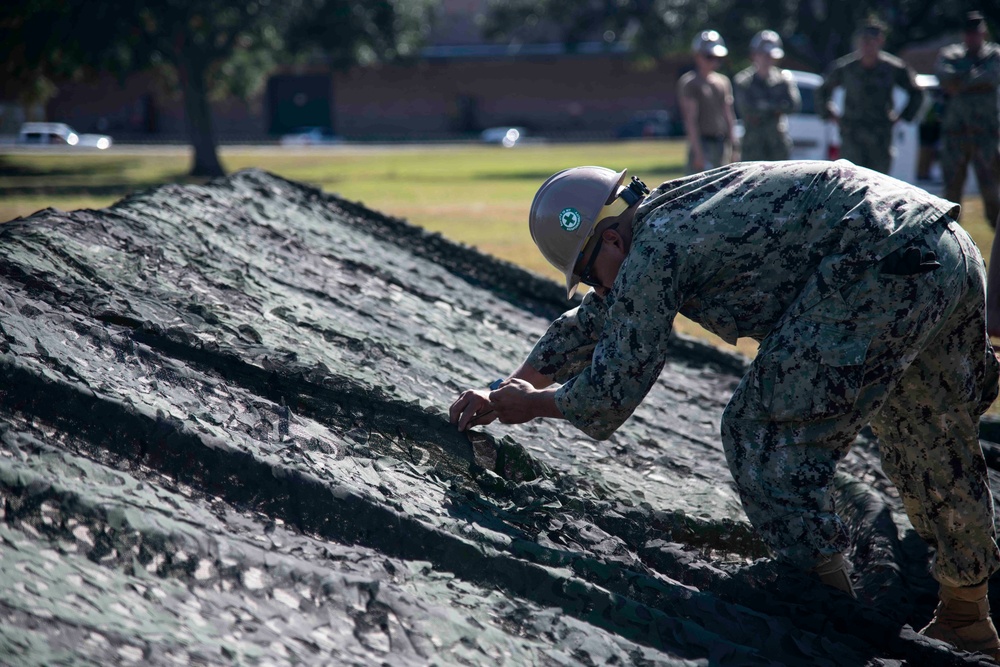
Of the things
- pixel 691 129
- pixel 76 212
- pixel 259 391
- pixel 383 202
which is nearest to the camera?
pixel 259 391

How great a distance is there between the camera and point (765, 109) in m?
8.33

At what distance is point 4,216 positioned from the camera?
10.7m

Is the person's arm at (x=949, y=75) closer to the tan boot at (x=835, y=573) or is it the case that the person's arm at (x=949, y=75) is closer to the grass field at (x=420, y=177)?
the grass field at (x=420, y=177)

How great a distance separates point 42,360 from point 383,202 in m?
11.3

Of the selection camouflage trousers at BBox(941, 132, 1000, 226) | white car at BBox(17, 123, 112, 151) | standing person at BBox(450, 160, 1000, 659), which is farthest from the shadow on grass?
standing person at BBox(450, 160, 1000, 659)

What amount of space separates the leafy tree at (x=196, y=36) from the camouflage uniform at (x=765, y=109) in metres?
12.8

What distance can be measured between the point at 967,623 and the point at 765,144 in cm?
647

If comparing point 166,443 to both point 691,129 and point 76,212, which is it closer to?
point 76,212

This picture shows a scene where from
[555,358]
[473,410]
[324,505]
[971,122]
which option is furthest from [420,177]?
[324,505]

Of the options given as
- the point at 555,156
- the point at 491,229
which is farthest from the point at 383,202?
the point at 555,156

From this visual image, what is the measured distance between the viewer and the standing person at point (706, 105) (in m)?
8.17

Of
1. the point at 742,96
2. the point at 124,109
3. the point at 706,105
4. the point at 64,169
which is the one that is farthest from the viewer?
the point at 124,109

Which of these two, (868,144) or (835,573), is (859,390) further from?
(868,144)

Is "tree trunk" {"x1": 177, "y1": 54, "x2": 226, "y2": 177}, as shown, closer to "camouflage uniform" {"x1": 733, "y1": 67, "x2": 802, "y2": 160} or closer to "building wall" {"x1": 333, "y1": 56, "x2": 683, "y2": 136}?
"camouflage uniform" {"x1": 733, "y1": 67, "x2": 802, "y2": 160}
